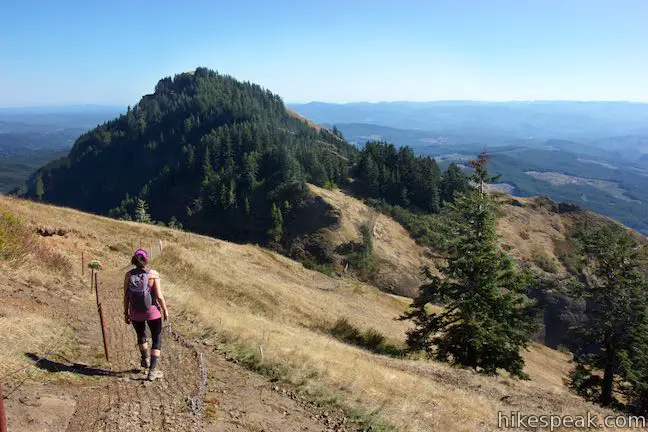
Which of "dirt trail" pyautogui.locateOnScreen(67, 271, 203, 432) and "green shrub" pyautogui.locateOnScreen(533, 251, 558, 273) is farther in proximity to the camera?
"green shrub" pyautogui.locateOnScreen(533, 251, 558, 273)

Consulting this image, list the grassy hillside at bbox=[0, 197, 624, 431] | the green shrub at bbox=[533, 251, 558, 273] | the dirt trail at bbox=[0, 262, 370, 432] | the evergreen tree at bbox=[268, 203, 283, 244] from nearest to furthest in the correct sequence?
1. the dirt trail at bbox=[0, 262, 370, 432]
2. the grassy hillside at bbox=[0, 197, 624, 431]
3. the green shrub at bbox=[533, 251, 558, 273]
4. the evergreen tree at bbox=[268, 203, 283, 244]

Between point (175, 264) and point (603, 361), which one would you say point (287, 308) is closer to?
point (175, 264)

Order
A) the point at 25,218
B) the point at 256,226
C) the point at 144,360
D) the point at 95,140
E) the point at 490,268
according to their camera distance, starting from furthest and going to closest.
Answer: the point at 95,140
the point at 256,226
the point at 25,218
the point at 490,268
the point at 144,360

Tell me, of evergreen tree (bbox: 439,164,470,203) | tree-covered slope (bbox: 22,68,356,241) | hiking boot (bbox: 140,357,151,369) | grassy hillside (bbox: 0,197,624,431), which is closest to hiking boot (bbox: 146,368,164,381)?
hiking boot (bbox: 140,357,151,369)

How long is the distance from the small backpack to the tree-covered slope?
67193mm

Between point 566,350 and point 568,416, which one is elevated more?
point 568,416

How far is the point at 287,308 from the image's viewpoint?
28.5m

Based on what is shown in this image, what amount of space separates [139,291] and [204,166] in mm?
108697

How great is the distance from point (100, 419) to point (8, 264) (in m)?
9.92

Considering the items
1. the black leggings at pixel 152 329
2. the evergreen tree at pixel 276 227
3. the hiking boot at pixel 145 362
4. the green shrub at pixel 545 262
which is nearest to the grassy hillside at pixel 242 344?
the hiking boot at pixel 145 362

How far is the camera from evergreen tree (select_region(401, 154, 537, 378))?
72.1 ft

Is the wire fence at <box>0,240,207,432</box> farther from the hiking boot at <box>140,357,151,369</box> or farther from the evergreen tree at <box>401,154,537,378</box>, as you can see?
the evergreen tree at <box>401,154,537,378</box>

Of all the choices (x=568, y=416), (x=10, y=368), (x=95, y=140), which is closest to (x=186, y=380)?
(x=10, y=368)

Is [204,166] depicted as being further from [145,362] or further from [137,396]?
[137,396]
